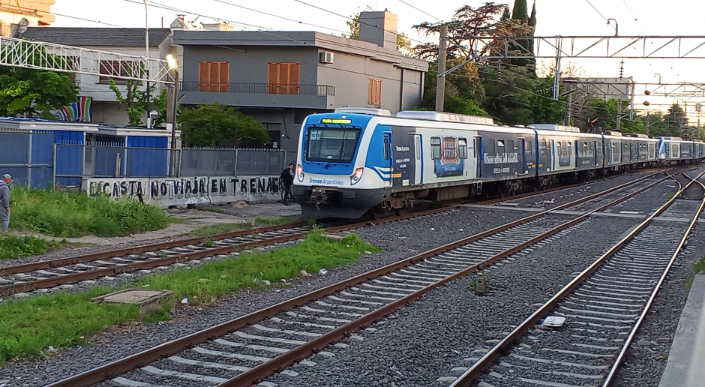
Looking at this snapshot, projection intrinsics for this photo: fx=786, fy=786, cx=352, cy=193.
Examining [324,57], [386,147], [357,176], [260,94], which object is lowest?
[357,176]

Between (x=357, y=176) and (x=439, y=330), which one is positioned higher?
(x=357, y=176)

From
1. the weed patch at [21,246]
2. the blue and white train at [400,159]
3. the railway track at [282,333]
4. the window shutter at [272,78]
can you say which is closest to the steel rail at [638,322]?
the railway track at [282,333]

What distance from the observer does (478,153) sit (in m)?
27.4

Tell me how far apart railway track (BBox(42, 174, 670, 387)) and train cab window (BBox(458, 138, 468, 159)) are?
1035 centimetres

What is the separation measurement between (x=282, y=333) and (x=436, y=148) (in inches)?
606

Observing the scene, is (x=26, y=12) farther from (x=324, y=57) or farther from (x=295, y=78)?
(x=324, y=57)

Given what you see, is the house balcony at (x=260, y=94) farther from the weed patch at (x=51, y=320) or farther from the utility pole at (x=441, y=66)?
the weed patch at (x=51, y=320)

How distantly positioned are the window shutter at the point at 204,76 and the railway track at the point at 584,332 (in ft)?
95.0

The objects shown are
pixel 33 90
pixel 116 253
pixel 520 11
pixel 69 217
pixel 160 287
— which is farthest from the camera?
pixel 520 11

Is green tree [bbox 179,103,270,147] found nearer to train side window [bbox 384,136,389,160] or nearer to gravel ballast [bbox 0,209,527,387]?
train side window [bbox 384,136,389,160]

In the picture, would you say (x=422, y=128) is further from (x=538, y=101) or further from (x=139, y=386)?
(x=538, y=101)

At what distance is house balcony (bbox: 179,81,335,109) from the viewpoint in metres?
39.6

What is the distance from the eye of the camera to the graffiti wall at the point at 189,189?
22.7 meters

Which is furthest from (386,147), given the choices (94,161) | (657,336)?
(657,336)
